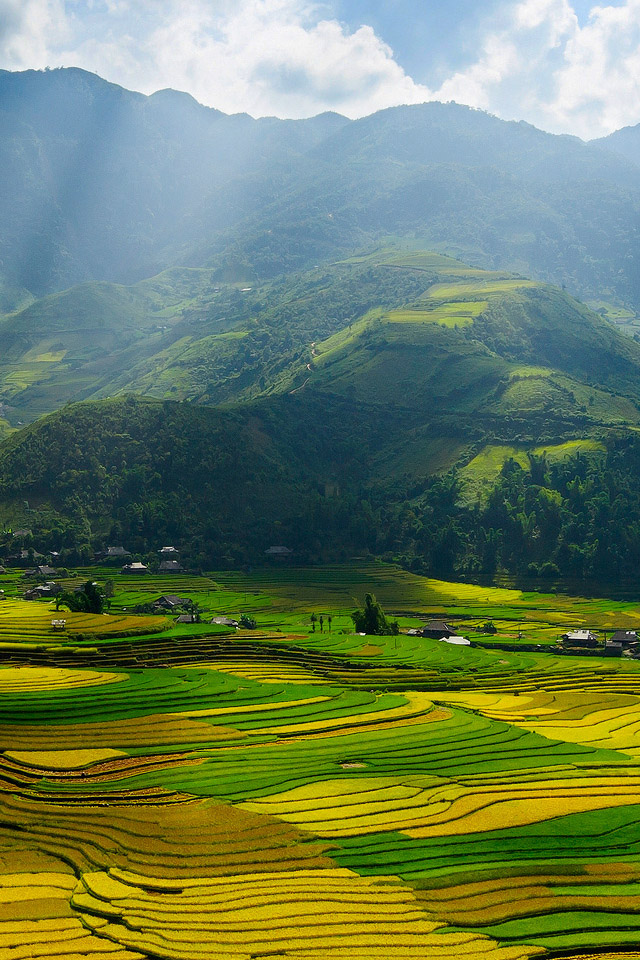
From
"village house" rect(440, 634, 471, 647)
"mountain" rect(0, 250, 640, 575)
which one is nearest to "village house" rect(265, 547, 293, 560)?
"mountain" rect(0, 250, 640, 575)

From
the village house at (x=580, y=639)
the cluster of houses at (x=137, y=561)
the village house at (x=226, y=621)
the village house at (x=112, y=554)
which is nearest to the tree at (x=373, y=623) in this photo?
the village house at (x=226, y=621)

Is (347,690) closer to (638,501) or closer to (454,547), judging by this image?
(454,547)

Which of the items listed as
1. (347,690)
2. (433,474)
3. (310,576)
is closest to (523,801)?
(347,690)

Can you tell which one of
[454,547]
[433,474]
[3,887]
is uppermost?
[433,474]

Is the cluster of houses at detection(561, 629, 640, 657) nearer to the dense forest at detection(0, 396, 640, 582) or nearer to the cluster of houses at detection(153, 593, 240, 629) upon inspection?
the cluster of houses at detection(153, 593, 240, 629)

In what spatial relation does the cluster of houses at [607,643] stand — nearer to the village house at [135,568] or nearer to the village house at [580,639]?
the village house at [580,639]

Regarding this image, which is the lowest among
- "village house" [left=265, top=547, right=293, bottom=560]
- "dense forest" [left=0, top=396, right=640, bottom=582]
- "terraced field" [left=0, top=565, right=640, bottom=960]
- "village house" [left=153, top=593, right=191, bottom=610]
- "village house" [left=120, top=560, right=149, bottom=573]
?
"terraced field" [left=0, top=565, right=640, bottom=960]
